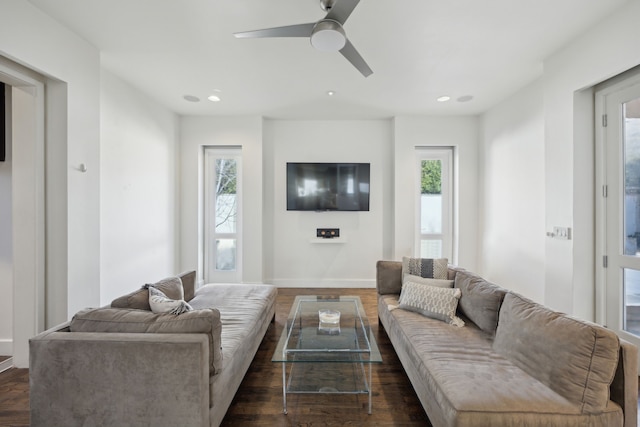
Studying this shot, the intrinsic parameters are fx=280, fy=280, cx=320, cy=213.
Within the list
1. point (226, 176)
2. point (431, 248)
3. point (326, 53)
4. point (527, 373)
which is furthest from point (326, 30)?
point (431, 248)

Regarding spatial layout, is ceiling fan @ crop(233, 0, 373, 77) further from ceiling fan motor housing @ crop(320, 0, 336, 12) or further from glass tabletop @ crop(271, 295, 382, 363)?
glass tabletop @ crop(271, 295, 382, 363)

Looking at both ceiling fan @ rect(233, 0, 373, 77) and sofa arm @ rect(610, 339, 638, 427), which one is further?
ceiling fan @ rect(233, 0, 373, 77)

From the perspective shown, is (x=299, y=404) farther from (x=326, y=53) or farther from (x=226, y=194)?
(x=226, y=194)

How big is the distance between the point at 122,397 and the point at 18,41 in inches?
96.3

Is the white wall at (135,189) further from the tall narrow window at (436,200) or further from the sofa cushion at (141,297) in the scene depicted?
the tall narrow window at (436,200)

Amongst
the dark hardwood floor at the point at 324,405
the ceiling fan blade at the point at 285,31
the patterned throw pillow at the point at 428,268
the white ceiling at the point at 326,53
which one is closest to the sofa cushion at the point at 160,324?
the dark hardwood floor at the point at 324,405

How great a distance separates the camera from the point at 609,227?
236cm

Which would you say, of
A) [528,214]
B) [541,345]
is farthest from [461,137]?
[541,345]

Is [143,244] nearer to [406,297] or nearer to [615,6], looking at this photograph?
[406,297]

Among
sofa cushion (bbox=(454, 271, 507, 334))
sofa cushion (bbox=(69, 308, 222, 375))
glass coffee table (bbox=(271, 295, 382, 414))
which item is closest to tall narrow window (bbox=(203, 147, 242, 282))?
glass coffee table (bbox=(271, 295, 382, 414))

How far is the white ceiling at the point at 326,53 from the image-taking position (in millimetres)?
2045

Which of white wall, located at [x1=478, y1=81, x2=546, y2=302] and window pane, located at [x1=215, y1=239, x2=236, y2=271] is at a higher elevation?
white wall, located at [x1=478, y1=81, x2=546, y2=302]

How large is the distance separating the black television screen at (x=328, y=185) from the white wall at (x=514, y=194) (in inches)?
70.9

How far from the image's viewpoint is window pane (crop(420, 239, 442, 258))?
4.61 m
